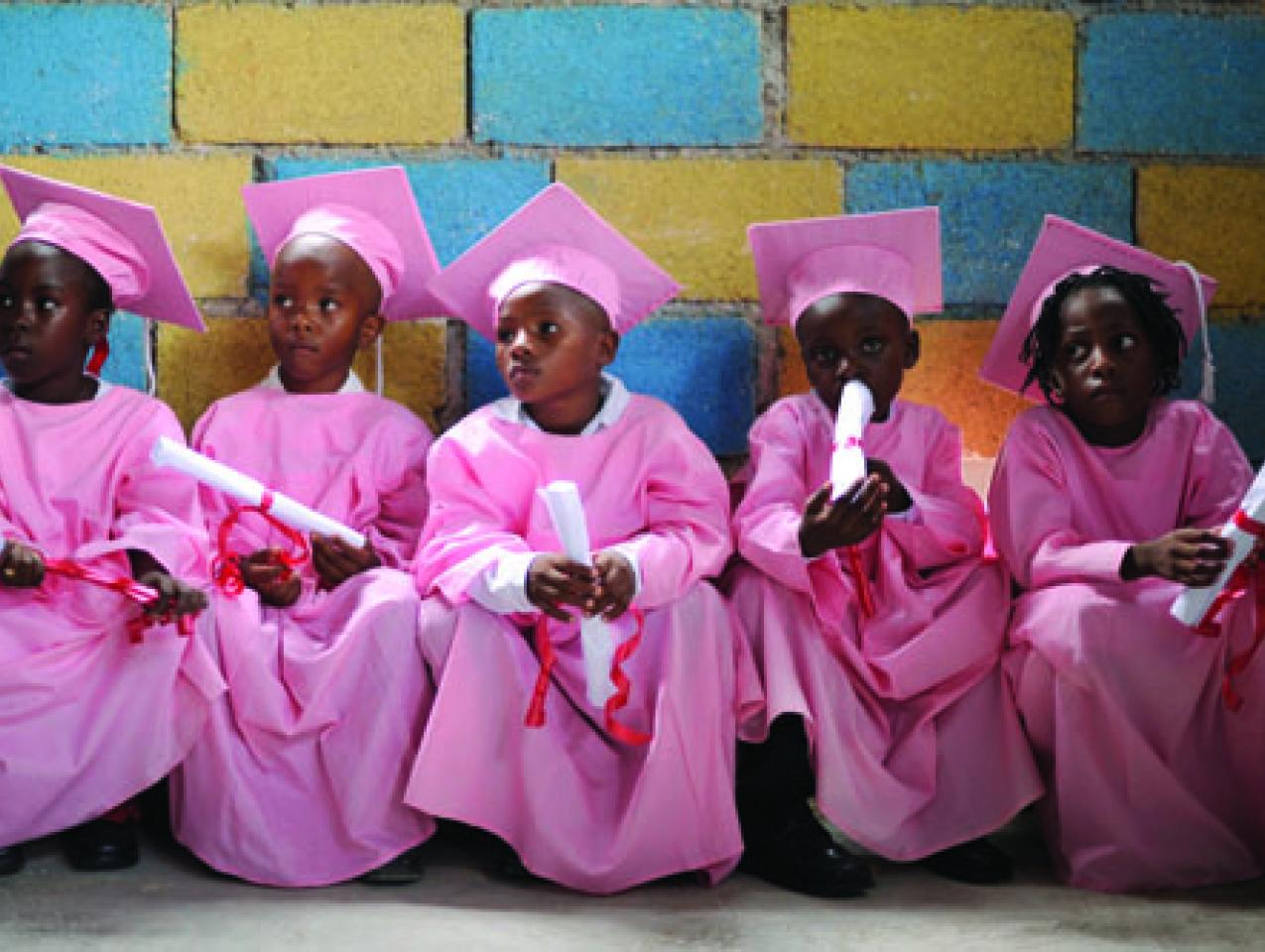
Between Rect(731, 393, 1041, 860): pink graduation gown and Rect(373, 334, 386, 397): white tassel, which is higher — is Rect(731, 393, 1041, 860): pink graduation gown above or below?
below

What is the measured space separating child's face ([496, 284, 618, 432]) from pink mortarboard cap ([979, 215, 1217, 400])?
93 centimetres

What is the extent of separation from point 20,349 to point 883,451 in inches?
72.1

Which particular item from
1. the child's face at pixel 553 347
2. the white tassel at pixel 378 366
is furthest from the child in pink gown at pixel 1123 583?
the white tassel at pixel 378 366

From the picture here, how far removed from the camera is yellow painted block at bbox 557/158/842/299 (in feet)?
15.0

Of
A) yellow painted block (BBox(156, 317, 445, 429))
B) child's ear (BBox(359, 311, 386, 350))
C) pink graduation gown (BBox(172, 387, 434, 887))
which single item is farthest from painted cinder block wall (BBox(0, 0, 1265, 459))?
pink graduation gown (BBox(172, 387, 434, 887))

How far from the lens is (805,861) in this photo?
3650 mm

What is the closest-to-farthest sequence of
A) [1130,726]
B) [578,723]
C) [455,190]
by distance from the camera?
[1130,726] < [578,723] < [455,190]

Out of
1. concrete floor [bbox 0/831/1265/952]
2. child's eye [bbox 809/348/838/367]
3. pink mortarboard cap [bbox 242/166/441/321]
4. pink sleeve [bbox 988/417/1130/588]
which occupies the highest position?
pink mortarboard cap [bbox 242/166/441/321]

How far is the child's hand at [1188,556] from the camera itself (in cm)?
353

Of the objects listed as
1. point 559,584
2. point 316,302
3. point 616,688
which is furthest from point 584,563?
point 316,302

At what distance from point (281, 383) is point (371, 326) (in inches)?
9.3

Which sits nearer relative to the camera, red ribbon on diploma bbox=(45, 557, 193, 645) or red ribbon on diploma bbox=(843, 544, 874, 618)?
red ribbon on diploma bbox=(45, 557, 193, 645)

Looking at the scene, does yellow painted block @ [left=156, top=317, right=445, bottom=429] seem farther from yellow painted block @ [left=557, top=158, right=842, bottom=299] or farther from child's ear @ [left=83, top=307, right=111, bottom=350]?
yellow painted block @ [left=557, top=158, right=842, bottom=299]

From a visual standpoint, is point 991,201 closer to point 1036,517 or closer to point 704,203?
point 704,203
